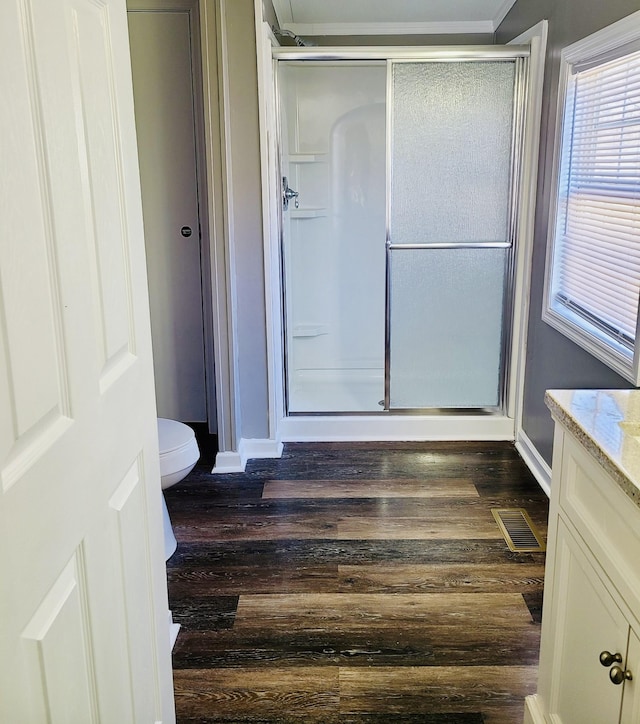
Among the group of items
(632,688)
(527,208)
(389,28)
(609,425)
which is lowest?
(632,688)

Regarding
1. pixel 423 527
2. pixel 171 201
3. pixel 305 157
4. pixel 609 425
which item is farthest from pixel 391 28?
pixel 609 425

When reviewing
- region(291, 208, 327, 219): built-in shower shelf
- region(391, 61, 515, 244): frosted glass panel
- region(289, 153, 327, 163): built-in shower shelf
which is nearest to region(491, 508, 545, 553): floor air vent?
region(391, 61, 515, 244): frosted glass panel

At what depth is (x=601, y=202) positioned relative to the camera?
8.54 feet

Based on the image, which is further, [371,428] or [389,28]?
[389,28]

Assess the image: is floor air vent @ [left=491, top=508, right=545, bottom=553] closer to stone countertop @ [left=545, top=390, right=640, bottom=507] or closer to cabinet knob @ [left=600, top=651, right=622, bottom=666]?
stone countertop @ [left=545, top=390, right=640, bottom=507]

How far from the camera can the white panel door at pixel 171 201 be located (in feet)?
11.4

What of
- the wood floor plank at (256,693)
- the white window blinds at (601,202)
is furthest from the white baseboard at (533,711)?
the white window blinds at (601,202)

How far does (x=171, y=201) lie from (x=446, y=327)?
1547mm

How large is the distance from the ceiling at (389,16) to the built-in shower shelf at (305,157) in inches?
27.0

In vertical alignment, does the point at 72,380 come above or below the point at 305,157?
below

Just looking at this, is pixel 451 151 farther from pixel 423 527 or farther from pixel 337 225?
pixel 423 527

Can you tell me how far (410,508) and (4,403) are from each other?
2.35 metres

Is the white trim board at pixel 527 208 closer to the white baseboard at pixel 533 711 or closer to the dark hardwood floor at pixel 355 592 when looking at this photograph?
the dark hardwood floor at pixel 355 592

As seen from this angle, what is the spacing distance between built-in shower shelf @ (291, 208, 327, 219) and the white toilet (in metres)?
2.17
